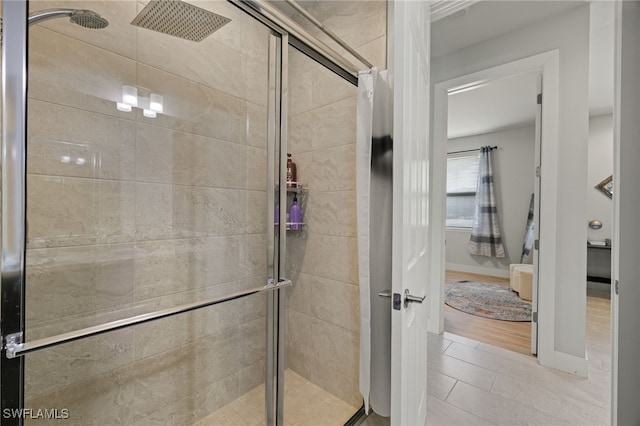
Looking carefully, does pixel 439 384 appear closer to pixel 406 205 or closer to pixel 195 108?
pixel 406 205

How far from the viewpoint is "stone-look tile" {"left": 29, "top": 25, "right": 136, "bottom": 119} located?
1035 millimetres

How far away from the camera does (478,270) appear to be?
17.3 ft

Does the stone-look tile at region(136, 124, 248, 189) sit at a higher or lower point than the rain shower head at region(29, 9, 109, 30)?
lower

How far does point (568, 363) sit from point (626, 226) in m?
1.44

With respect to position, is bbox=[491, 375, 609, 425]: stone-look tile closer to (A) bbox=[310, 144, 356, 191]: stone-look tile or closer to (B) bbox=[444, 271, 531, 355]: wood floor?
(B) bbox=[444, 271, 531, 355]: wood floor

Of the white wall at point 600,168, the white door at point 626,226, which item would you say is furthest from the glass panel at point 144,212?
the white wall at point 600,168

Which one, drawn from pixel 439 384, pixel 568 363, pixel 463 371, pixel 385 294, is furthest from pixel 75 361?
pixel 568 363

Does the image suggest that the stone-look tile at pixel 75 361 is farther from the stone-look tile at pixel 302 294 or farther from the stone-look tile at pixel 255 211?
the stone-look tile at pixel 302 294

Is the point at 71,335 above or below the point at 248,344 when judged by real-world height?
above

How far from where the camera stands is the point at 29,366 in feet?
3.36

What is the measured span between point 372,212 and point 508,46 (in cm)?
207

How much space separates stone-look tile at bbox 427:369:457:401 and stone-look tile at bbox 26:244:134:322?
191cm

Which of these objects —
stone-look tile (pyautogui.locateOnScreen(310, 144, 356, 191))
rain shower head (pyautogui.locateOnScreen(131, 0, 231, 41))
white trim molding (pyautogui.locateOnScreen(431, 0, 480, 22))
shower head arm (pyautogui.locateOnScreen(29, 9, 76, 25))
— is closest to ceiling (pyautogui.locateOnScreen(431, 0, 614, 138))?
white trim molding (pyautogui.locateOnScreen(431, 0, 480, 22))

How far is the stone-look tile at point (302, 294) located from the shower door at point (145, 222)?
0.36 m
